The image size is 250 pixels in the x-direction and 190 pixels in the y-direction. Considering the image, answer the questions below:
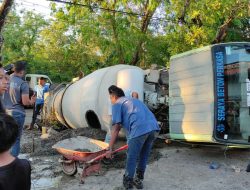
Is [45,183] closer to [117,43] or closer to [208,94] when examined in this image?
[208,94]

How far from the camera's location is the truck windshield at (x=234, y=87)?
8.91 metres

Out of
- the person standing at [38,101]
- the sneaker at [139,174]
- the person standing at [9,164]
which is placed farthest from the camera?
the person standing at [38,101]

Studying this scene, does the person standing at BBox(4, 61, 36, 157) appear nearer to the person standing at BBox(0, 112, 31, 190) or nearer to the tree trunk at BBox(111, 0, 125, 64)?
the person standing at BBox(0, 112, 31, 190)

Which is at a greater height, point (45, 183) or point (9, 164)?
point (9, 164)

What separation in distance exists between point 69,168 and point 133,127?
5.84 ft

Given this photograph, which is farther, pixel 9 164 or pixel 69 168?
pixel 69 168

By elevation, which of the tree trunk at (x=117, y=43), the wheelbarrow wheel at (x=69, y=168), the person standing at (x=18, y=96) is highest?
the tree trunk at (x=117, y=43)

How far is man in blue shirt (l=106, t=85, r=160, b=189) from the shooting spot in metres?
6.71

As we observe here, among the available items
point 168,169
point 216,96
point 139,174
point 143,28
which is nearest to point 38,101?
point 143,28

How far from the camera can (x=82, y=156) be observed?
744 cm

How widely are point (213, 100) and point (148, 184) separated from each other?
2413 millimetres

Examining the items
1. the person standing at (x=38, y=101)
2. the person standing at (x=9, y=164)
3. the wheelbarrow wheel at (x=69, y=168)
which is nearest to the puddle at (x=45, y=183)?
the wheelbarrow wheel at (x=69, y=168)

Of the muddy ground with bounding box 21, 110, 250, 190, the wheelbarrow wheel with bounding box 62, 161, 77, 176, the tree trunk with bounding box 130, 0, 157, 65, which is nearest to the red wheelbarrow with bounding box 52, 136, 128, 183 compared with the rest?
the wheelbarrow wheel with bounding box 62, 161, 77, 176

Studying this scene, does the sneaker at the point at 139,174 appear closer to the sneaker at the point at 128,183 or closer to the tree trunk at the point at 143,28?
the sneaker at the point at 128,183
